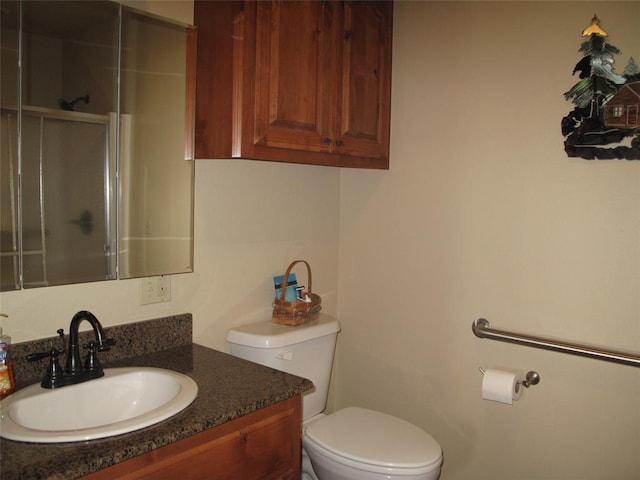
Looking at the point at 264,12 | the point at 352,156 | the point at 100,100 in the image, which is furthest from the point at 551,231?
the point at 100,100

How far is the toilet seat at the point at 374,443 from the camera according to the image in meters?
1.58

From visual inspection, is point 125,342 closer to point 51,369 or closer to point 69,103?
point 51,369

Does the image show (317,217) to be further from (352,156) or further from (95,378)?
(95,378)

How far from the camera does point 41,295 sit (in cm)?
136

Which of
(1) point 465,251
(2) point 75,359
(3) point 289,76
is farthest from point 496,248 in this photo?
(2) point 75,359

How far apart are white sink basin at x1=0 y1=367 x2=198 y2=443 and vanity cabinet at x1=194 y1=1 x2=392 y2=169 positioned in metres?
0.69

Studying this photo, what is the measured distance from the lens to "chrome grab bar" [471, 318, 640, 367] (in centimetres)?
152

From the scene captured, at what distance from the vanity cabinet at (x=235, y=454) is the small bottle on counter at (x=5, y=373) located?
1.37 feet

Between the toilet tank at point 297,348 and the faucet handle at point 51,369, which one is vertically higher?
the faucet handle at point 51,369

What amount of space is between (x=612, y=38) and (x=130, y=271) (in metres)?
1.66

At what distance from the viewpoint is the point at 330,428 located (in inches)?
70.0

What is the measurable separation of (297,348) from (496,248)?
81cm

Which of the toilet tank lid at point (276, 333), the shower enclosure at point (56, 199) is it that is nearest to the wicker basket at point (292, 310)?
the toilet tank lid at point (276, 333)

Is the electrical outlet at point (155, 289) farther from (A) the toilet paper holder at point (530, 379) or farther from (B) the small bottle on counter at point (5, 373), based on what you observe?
(A) the toilet paper holder at point (530, 379)
